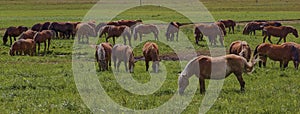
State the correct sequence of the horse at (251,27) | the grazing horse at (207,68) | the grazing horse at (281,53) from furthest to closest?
1. the horse at (251,27)
2. the grazing horse at (281,53)
3. the grazing horse at (207,68)

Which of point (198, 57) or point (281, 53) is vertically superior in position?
point (198, 57)

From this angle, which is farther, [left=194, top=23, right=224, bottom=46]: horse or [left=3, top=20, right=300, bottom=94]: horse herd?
[left=194, top=23, right=224, bottom=46]: horse

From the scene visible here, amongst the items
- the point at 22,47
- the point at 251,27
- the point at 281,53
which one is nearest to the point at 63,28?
the point at 22,47

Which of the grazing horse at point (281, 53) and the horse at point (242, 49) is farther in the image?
the grazing horse at point (281, 53)

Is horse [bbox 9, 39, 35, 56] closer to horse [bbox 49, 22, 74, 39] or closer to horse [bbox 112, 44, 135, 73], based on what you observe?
horse [bbox 112, 44, 135, 73]

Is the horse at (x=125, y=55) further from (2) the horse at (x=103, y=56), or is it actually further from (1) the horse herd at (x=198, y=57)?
(2) the horse at (x=103, y=56)

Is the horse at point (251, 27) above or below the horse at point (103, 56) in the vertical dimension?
below

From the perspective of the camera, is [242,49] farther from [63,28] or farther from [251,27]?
[63,28]

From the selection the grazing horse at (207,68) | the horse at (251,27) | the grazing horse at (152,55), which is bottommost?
the horse at (251,27)

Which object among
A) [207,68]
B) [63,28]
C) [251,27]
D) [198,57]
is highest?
[198,57]

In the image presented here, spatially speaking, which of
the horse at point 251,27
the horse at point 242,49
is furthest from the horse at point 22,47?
the horse at point 251,27

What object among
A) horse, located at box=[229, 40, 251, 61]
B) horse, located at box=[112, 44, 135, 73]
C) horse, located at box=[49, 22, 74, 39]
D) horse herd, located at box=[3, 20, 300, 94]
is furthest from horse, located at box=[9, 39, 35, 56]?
horse, located at box=[229, 40, 251, 61]

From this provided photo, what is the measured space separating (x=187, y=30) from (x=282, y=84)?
2892 cm

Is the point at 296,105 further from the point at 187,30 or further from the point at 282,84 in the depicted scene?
the point at 187,30
